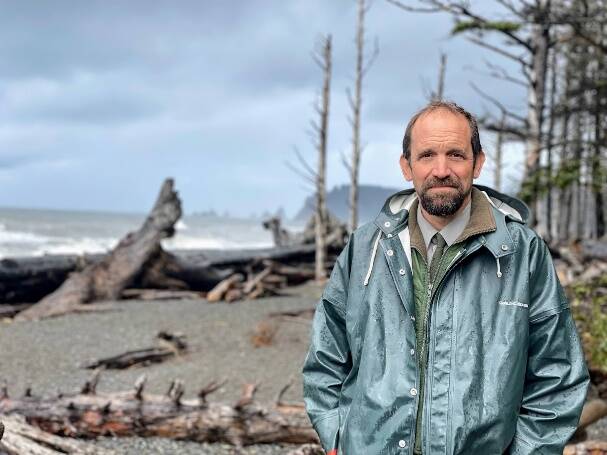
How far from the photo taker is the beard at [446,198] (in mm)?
2135

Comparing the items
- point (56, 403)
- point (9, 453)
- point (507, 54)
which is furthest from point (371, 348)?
point (507, 54)

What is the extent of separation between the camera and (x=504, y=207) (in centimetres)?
230

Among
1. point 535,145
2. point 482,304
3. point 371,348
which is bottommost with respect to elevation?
point 371,348

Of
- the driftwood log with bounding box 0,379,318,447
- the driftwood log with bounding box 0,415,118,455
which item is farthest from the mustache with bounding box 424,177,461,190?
the driftwood log with bounding box 0,379,318,447

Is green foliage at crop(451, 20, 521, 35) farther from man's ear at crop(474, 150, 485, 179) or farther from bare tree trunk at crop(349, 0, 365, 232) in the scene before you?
man's ear at crop(474, 150, 485, 179)

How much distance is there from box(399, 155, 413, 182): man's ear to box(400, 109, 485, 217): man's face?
112 mm

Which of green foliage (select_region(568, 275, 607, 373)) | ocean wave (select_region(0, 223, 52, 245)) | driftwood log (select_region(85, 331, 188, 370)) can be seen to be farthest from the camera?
ocean wave (select_region(0, 223, 52, 245))

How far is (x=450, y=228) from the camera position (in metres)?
2.23

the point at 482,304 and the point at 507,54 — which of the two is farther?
the point at 507,54

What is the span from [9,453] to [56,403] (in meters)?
1.59

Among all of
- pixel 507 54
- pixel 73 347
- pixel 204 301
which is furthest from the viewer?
pixel 507 54

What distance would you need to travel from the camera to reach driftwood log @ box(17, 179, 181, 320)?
43.7 feet

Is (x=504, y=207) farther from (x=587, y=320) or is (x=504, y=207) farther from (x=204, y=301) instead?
(x=204, y=301)

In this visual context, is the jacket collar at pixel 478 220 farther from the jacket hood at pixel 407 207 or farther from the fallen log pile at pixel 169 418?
the fallen log pile at pixel 169 418
